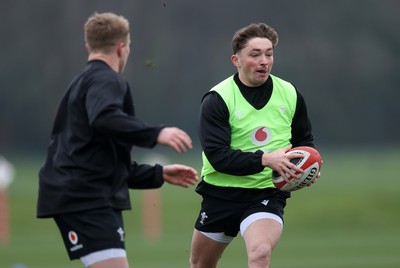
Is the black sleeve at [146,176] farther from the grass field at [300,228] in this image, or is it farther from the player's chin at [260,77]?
the grass field at [300,228]

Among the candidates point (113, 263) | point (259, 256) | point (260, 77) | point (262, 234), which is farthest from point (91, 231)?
point (260, 77)

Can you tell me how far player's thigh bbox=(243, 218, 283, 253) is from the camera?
8.30 meters

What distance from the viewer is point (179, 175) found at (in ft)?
25.4

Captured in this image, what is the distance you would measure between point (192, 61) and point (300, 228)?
1612 cm

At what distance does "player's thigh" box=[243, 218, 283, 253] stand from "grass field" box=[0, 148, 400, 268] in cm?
502

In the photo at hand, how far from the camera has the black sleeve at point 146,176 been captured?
25.4 ft

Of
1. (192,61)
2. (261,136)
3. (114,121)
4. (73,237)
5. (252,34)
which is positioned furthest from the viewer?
(192,61)

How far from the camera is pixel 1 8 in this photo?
41625mm

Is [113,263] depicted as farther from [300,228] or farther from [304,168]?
[300,228]

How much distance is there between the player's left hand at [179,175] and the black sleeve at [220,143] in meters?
0.81

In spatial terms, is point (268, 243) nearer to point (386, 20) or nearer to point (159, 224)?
point (159, 224)

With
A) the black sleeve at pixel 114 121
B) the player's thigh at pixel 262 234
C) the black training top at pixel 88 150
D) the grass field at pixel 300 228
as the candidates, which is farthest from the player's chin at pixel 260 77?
the grass field at pixel 300 228

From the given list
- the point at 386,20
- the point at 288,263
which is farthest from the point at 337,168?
the point at 288,263

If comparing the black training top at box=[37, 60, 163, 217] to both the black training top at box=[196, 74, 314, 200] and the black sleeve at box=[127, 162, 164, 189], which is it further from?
the black training top at box=[196, 74, 314, 200]
